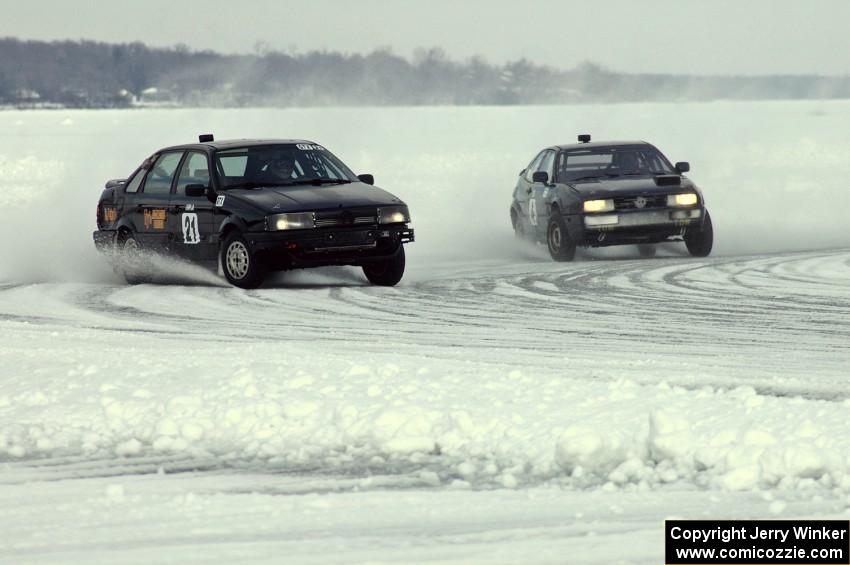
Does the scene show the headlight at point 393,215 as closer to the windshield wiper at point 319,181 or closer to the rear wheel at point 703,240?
the windshield wiper at point 319,181

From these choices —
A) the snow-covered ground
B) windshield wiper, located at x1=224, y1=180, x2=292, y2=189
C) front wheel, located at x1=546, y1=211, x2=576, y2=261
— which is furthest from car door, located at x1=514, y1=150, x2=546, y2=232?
windshield wiper, located at x1=224, y1=180, x2=292, y2=189

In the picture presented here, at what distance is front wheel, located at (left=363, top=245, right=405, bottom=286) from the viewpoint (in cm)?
1388

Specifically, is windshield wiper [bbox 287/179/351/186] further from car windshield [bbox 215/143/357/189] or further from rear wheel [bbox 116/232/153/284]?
rear wheel [bbox 116/232/153/284]

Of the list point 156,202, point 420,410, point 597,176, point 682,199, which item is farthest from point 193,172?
point 420,410

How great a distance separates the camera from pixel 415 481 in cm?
583

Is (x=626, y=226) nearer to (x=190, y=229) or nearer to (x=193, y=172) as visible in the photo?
(x=193, y=172)

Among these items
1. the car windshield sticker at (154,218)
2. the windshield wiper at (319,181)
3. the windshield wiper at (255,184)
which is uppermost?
the windshield wiper at (319,181)

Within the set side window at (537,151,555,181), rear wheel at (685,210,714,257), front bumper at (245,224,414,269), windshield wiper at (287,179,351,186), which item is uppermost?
side window at (537,151,555,181)

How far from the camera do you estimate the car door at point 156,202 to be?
571 inches

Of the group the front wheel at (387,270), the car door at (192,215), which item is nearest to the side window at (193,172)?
the car door at (192,215)

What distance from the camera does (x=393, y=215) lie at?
13.6 meters

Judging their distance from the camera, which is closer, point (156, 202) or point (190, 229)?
point (190, 229)

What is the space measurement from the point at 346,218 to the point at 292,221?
490 mm

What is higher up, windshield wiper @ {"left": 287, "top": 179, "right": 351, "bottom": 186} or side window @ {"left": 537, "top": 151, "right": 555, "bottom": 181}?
side window @ {"left": 537, "top": 151, "right": 555, "bottom": 181}
